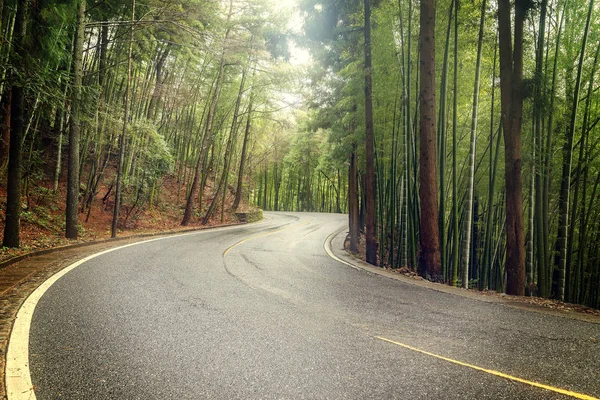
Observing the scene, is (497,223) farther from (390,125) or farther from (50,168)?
(50,168)

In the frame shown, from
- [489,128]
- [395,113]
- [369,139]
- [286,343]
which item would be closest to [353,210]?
[369,139]

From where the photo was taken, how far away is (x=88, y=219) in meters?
11.4

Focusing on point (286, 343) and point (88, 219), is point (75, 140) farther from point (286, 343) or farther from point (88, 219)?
point (286, 343)

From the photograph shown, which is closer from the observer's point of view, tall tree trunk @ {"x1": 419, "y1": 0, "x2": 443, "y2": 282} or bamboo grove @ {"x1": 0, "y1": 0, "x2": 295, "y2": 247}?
bamboo grove @ {"x1": 0, "y1": 0, "x2": 295, "y2": 247}

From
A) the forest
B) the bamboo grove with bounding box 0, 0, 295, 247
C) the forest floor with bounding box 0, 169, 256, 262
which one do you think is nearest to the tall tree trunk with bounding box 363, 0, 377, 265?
the forest

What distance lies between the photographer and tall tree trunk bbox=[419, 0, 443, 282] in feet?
21.5

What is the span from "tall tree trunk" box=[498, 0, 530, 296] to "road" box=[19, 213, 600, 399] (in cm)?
245

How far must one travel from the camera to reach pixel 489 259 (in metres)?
9.21

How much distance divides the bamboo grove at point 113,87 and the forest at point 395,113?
0.07 m

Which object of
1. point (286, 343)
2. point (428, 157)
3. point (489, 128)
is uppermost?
point (489, 128)

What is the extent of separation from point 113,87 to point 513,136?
14.1 metres

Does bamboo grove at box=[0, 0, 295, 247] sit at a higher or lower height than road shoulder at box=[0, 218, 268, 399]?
higher

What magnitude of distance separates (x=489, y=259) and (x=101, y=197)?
50.8 ft

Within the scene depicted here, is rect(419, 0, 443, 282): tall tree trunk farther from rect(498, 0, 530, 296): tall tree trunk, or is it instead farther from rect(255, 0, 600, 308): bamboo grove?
rect(498, 0, 530, 296): tall tree trunk
